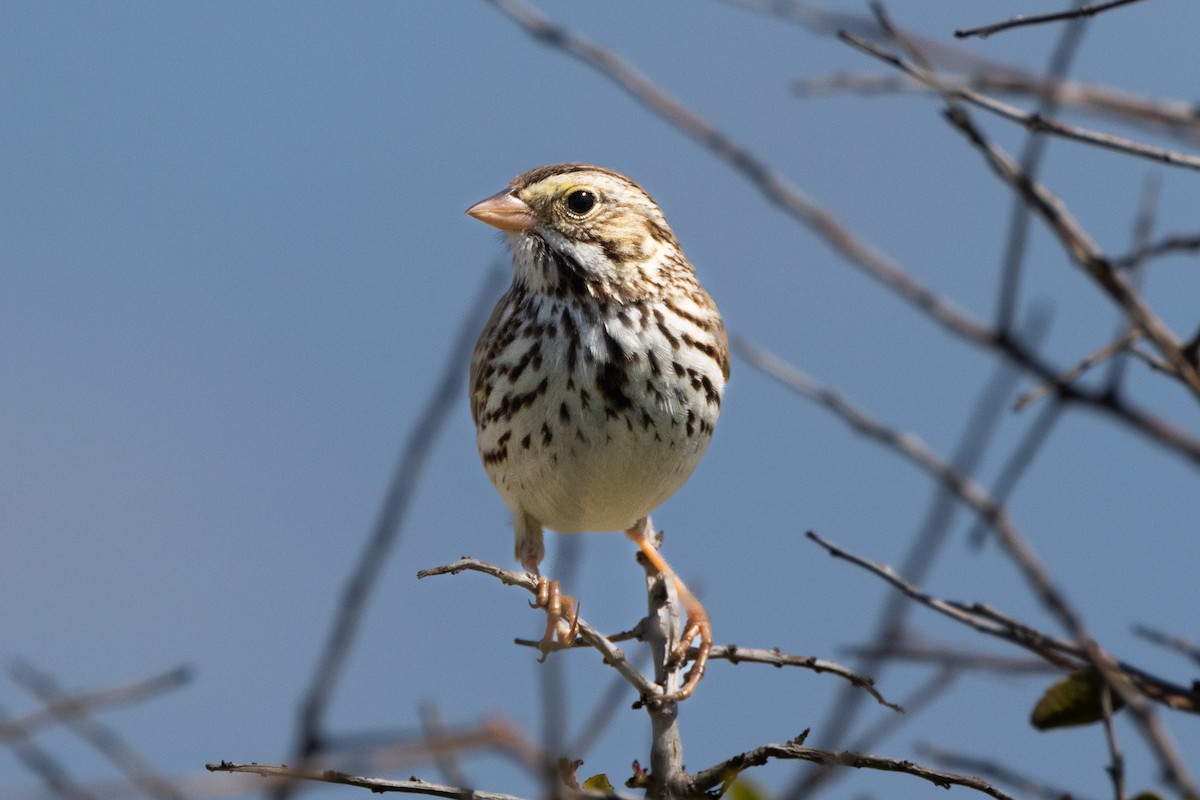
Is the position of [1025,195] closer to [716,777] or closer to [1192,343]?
[1192,343]

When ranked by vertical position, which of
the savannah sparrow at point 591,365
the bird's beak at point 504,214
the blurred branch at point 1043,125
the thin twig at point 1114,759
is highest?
the bird's beak at point 504,214

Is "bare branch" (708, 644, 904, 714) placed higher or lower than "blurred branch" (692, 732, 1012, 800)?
higher

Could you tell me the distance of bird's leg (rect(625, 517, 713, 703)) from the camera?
5.71 meters

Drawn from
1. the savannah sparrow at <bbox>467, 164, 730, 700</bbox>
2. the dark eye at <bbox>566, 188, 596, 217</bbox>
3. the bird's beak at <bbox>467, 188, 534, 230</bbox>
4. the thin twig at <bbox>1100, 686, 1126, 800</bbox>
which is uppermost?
the dark eye at <bbox>566, 188, 596, 217</bbox>

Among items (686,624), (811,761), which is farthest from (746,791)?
(686,624)

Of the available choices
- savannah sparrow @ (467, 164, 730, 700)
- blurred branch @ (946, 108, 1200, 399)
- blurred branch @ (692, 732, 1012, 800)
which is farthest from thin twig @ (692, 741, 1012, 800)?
blurred branch @ (946, 108, 1200, 399)

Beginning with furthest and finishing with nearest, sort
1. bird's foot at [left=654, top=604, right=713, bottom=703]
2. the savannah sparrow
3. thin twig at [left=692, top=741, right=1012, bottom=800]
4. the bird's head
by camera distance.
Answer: the bird's head < the savannah sparrow < bird's foot at [left=654, top=604, right=713, bottom=703] < thin twig at [left=692, top=741, right=1012, bottom=800]

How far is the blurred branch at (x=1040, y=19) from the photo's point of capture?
3.09m

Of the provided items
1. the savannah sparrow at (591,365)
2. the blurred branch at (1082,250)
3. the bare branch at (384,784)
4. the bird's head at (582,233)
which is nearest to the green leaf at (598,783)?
the bare branch at (384,784)

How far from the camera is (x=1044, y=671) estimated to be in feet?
10.1

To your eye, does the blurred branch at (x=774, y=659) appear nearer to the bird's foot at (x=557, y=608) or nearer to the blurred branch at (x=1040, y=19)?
the bird's foot at (x=557, y=608)

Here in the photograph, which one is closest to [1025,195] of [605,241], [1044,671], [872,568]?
[1044,671]

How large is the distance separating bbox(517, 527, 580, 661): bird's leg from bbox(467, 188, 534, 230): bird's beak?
160 cm

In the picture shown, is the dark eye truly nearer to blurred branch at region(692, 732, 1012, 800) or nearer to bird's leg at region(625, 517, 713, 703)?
bird's leg at region(625, 517, 713, 703)
